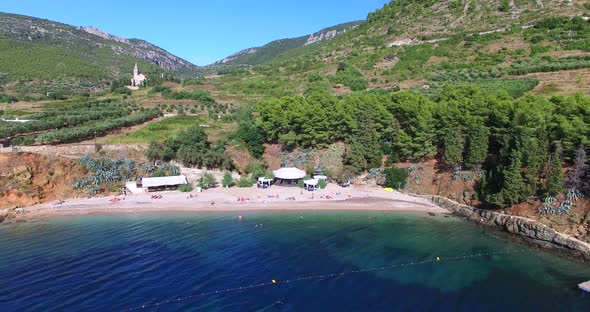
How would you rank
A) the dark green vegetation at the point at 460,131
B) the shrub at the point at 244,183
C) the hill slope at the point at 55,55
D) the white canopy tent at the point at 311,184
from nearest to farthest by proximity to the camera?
the dark green vegetation at the point at 460,131
the white canopy tent at the point at 311,184
the shrub at the point at 244,183
the hill slope at the point at 55,55

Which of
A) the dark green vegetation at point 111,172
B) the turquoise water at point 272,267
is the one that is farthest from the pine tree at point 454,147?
the dark green vegetation at point 111,172

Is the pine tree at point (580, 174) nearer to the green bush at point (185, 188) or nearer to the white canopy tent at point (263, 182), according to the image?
the white canopy tent at point (263, 182)

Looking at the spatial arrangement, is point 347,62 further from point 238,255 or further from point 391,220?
point 238,255

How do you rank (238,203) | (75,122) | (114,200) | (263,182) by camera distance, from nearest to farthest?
(238,203) → (114,200) → (263,182) → (75,122)

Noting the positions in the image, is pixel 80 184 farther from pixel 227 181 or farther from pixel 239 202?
pixel 239 202

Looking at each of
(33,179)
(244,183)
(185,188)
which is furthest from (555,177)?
(33,179)

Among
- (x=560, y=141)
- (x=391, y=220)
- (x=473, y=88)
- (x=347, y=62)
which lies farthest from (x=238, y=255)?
(x=347, y=62)
